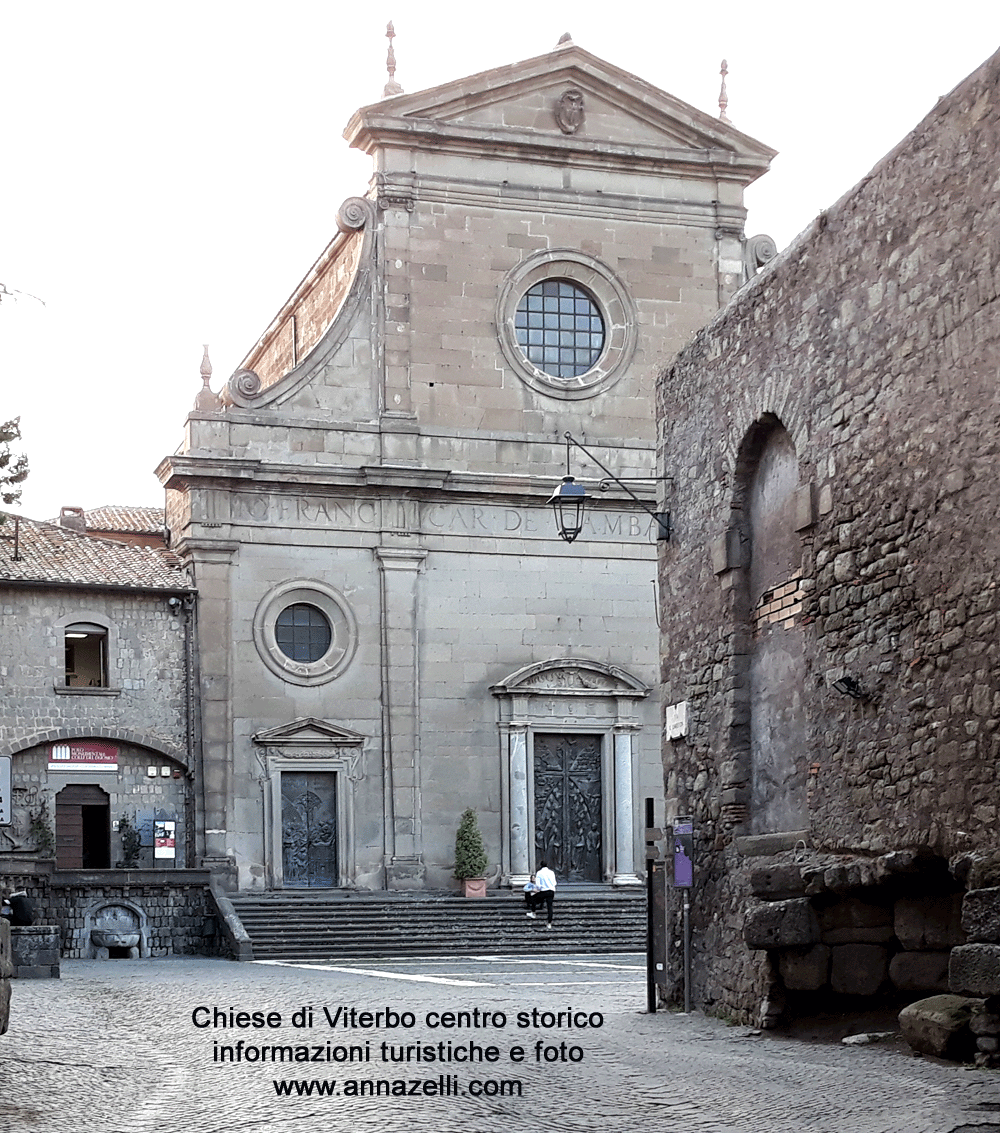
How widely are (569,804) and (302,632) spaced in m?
6.11

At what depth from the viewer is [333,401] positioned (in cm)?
3531

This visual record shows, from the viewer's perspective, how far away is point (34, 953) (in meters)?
23.3

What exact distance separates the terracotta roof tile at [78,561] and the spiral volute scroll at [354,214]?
7252mm

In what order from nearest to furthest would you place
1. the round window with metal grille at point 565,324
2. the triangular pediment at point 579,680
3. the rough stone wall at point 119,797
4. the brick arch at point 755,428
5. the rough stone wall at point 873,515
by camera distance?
the rough stone wall at point 873,515
the brick arch at point 755,428
the rough stone wall at point 119,797
the triangular pediment at point 579,680
the round window with metal grille at point 565,324

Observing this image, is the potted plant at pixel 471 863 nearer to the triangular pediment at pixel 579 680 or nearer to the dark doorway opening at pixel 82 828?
the triangular pediment at pixel 579 680

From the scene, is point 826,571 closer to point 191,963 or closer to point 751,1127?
point 751,1127

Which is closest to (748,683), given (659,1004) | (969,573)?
(659,1004)

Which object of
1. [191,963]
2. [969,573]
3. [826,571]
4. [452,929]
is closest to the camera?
[969,573]

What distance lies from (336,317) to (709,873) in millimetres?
21910

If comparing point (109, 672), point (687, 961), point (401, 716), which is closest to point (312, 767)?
point (401, 716)

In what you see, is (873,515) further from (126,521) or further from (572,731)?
(126,521)

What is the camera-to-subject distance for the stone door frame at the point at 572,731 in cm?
3488

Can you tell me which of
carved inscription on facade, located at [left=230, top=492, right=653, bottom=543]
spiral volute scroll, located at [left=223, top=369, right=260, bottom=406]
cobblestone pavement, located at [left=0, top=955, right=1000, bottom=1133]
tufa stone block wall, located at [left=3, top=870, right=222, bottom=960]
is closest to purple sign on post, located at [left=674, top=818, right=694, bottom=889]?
cobblestone pavement, located at [left=0, top=955, right=1000, bottom=1133]

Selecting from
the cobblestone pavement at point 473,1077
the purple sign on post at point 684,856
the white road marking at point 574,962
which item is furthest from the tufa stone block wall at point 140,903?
the purple sign on post at point 684,856
